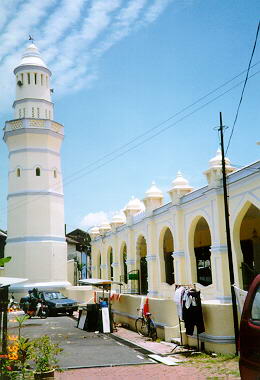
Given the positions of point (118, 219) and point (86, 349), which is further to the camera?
point (118, 219)

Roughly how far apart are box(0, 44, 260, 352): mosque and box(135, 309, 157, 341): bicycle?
25 cm

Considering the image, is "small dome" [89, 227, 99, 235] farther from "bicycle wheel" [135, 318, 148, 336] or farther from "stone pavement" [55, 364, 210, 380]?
"stone pavement" [55, 364, 210, 380]

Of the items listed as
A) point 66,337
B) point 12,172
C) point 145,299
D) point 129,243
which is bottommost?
point 66,337

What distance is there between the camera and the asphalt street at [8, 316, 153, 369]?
1080cm

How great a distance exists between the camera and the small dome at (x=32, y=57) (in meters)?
31.2

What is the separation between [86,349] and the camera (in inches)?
504

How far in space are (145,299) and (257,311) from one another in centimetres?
1059

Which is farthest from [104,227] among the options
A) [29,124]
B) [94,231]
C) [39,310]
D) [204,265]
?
[29,124]

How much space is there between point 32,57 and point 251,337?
30081 mm

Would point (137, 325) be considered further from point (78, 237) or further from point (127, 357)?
point (78, 237)

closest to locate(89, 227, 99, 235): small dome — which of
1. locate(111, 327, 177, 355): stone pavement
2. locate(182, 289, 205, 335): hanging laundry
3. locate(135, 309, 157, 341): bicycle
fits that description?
locate(111, 327, 177, 355): stone pavement

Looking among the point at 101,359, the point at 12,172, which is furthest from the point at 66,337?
the point at 12,172

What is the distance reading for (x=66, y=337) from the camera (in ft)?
51.4

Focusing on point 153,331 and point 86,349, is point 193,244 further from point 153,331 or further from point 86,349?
point 86,349
